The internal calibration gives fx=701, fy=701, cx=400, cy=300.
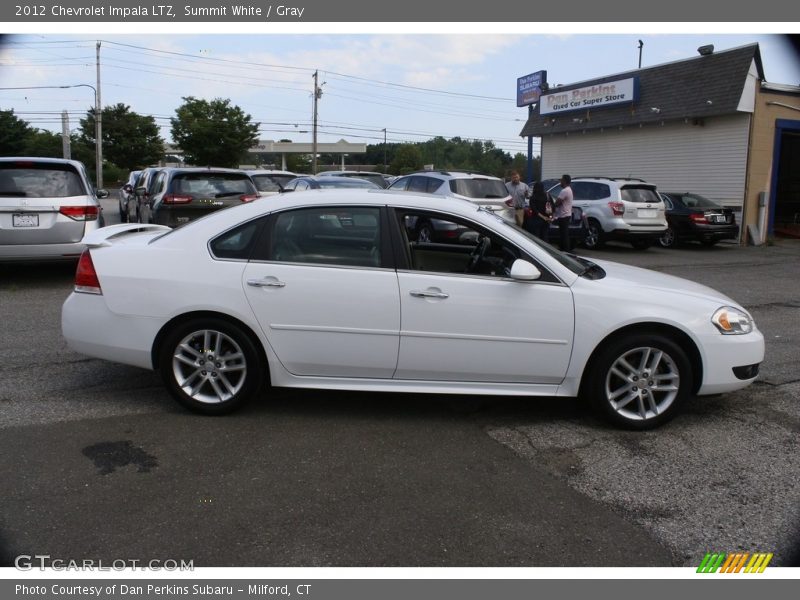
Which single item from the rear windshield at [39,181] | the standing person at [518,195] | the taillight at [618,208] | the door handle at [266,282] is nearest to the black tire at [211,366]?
the door handle at [266,282]

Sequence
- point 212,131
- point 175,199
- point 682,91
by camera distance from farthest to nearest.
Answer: point 212,131
point 682,91
point 175,199

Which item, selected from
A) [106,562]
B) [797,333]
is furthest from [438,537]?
[797,333]

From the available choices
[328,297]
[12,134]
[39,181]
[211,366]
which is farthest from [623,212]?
[12,134]

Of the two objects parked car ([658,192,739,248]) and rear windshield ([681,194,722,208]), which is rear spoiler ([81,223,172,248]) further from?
rear windshield ([681,194,722,208])

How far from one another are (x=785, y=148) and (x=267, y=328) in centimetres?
2338

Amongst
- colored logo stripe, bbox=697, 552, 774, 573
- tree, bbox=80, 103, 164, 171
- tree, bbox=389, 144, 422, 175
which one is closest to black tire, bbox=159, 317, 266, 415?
colored logo stripe, bbox=697, 552, 774, 573

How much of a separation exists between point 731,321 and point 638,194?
1230 cm

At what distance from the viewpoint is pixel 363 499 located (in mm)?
3664

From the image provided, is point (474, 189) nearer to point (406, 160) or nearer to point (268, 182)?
point (268, 182)

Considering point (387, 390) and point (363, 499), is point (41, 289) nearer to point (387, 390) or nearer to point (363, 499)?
point (387, 390)

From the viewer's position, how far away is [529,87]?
107ft

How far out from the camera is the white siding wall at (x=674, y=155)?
19016 mm

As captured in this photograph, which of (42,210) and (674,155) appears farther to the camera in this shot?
(674,155)

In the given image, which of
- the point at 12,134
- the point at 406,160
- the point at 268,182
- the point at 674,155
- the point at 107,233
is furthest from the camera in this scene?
the point at 406,160
